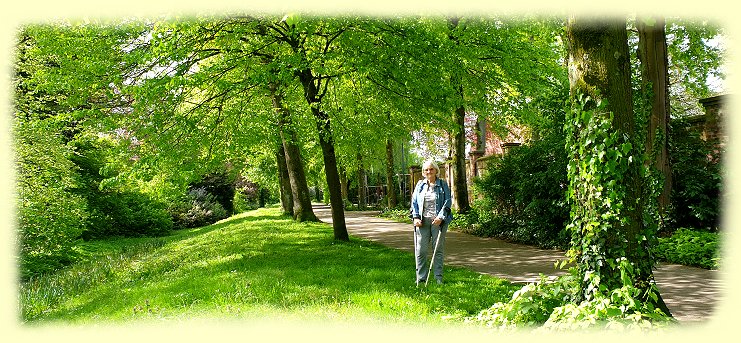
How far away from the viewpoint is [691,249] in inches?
338

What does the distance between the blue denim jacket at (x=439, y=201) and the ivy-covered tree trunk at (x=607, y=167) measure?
2.49 m

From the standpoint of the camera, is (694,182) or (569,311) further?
(694,182)

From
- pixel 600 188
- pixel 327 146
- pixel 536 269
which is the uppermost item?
pixel 327 146

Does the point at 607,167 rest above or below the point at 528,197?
above

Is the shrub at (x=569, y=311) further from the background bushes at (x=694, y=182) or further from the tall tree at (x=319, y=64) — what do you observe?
the background bushes at (x=694, y=182)

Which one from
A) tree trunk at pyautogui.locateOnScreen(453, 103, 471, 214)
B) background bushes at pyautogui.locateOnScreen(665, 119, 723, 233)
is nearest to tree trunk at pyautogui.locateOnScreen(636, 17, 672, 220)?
background bushes at pyautogui.locateOnScreen(665, 119, 723, 233)

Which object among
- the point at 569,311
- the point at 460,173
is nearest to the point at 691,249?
the point at 569,311

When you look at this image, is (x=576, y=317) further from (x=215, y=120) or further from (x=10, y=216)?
(x=10, y=216)

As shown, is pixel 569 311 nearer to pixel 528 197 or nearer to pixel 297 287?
pixel 297 287

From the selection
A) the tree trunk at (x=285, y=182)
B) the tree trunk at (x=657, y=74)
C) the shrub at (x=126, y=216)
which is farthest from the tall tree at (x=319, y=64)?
the shrub at (x=126, y=216)

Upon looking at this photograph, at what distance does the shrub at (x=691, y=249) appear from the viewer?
325 inches

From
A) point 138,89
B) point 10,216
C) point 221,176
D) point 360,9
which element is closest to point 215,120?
point 138,89

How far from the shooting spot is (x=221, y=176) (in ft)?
112

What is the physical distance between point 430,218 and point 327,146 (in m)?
5.42
